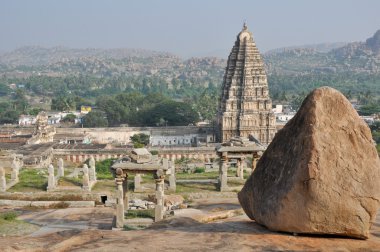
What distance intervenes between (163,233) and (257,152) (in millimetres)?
14166

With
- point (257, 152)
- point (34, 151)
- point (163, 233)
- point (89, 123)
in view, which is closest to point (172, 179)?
point (257, 152)

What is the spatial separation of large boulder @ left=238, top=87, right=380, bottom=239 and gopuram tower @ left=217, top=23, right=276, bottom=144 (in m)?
42.8

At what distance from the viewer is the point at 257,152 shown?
2430cm

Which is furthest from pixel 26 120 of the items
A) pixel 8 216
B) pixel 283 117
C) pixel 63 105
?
pixel 8 216

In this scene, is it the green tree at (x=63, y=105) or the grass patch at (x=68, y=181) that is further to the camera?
the green tree at (x=63, y=105)

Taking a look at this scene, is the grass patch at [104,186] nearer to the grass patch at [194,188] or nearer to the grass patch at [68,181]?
the grass patch at [68,181]

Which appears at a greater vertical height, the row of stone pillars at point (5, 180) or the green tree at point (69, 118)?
the green tree at point (69, 118)

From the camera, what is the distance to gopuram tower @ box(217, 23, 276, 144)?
175 ft

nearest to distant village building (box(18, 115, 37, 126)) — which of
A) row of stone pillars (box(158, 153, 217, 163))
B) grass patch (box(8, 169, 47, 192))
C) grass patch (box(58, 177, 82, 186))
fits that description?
row of stone pillars (box(158, 153, 217, 163))

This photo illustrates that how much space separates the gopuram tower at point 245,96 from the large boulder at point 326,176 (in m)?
42.8

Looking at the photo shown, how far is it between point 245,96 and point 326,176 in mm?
43774

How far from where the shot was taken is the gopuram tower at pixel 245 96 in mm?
53281

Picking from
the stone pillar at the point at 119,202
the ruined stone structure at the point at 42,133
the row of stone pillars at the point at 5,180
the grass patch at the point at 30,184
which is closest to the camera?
the stone pillar at the point at 119,202

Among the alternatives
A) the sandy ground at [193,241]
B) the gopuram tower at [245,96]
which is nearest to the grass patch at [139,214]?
the sandy ground at [193,241]
